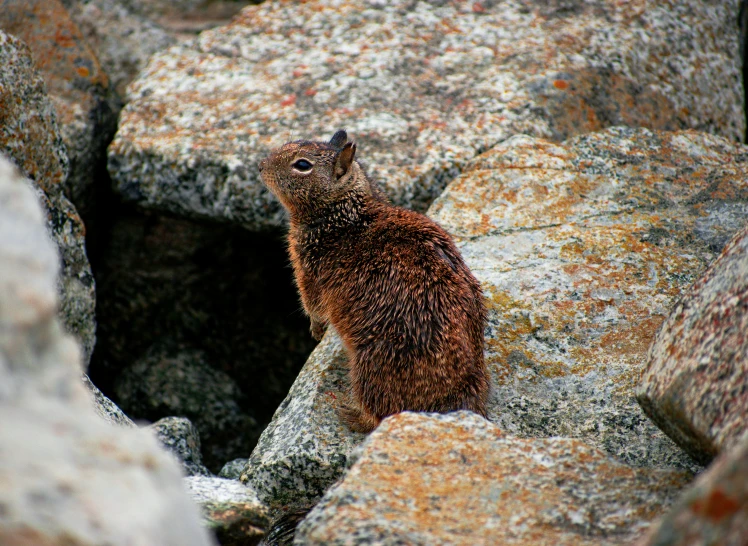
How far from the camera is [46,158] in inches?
236

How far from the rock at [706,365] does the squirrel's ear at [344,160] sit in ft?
8.93

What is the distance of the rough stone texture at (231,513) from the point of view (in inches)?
150

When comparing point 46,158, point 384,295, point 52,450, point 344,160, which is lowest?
point 384,295

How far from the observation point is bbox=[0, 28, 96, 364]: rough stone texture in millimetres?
5715

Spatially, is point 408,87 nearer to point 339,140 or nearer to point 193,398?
point 339,140

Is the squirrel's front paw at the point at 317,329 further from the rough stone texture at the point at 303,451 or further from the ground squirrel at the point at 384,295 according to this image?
the rough stone texture at the point at 303,451

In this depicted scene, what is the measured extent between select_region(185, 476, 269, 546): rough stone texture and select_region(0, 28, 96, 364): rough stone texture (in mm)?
2483

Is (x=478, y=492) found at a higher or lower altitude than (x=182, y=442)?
higher

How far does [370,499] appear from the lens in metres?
3.42

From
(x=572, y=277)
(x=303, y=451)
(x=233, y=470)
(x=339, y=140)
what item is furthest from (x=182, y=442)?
(x=572, y=277)

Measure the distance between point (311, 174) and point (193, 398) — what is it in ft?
8.44

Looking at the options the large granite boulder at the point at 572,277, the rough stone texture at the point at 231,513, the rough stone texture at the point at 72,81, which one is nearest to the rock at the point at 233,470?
the large granite boulder at the point at 572,277

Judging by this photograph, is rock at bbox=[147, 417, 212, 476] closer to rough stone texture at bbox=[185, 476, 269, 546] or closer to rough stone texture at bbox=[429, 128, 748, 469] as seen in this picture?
rough stone texture at bbox=[185, 476, 269, 546]

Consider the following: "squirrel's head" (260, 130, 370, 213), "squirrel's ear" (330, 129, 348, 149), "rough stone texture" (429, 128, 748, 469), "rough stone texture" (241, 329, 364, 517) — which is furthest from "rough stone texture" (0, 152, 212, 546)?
"squirrel's ear" (330, 129, 348, 149)
